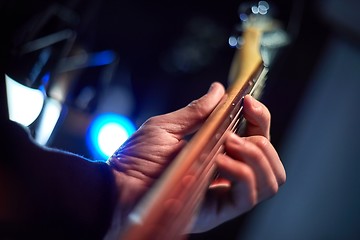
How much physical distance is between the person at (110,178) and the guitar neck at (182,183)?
34mm

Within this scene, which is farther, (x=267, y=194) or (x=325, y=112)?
(x=325, y=112)

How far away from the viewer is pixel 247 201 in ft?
1.57

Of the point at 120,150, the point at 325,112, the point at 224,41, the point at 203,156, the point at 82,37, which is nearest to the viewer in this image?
the point at 203,156

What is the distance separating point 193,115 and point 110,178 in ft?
0.43

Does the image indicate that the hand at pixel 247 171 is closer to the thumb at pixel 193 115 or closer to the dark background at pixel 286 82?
the thumb at pixel 193 115

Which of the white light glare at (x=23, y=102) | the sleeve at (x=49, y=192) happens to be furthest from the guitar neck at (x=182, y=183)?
the white light glare at (x=23, y=102)

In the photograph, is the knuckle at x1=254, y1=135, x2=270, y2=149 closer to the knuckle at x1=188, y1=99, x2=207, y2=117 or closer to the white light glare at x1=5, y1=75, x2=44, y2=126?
the knuckle at x1=188, y1=99, x2=207, y2=117

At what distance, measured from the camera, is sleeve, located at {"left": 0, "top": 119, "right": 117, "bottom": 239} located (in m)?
0.48

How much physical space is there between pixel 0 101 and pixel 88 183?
0.19 m

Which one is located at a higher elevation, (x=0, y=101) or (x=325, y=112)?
(x=325, y=112)

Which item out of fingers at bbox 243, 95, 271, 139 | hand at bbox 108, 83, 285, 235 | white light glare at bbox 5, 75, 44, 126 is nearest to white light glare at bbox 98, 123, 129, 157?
white light glare at bbox 5, 75, 44, 126

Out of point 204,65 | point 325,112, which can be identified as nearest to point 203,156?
point 204,65

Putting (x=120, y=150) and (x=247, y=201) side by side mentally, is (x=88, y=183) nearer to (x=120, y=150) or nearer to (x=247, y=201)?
(x=120, y=150)

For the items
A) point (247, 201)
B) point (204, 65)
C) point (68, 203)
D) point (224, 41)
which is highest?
point (224, 41)
